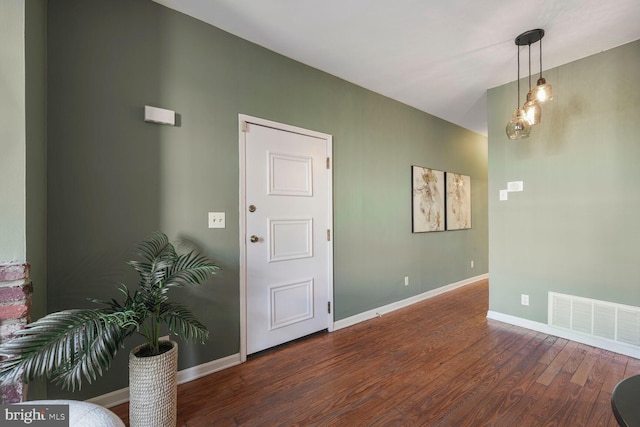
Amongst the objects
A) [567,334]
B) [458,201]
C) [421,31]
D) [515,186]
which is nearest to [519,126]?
[515,186]

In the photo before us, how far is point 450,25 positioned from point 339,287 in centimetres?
250

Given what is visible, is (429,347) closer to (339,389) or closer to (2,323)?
(339,389)

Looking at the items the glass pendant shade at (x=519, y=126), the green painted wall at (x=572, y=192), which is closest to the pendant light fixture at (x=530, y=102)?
the glass pendant shade at (x=519, y=126)

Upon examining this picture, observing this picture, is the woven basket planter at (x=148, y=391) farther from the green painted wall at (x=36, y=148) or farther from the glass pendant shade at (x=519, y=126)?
the glass pendant shade at (x=519, y=126)

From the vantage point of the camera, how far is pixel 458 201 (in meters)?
4.52

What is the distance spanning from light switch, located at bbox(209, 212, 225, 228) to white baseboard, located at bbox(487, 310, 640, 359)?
310 centimetres

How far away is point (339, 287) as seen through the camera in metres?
2.98

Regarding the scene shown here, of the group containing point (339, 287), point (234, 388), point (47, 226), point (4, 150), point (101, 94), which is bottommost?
point (234, 388)

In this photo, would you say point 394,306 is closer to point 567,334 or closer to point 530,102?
point 567,334

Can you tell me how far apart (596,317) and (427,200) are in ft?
6.85

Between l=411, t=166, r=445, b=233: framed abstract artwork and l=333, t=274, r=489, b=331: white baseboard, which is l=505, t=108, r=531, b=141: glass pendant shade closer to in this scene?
l=411, t=166, r=445, b=233: framed abstract artwork

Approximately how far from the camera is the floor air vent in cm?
237

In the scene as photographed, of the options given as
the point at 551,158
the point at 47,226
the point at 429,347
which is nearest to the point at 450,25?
the point at 551,158

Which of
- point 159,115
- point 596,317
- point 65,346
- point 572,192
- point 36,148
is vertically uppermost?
point 159,115
